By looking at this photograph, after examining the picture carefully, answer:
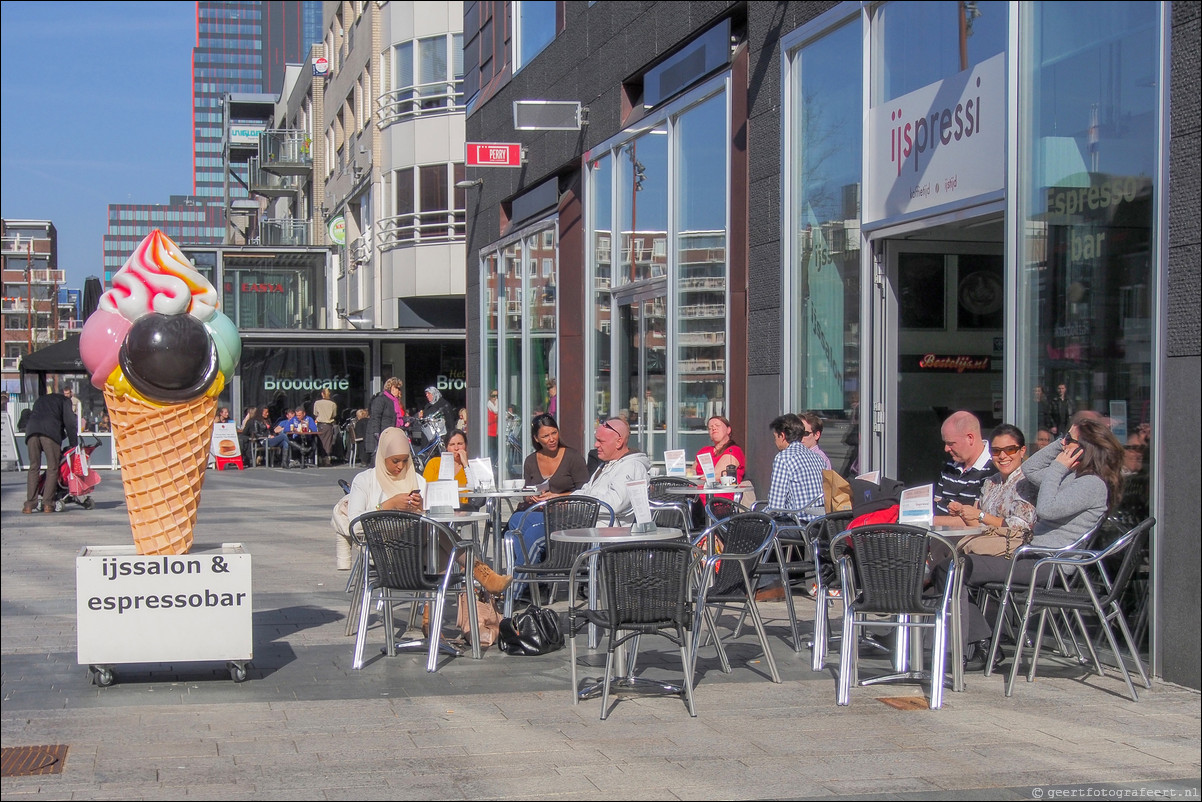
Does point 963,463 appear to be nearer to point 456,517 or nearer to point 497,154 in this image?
point 456,517

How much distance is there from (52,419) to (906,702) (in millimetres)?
14227

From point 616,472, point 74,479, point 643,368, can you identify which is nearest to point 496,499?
point 616,472

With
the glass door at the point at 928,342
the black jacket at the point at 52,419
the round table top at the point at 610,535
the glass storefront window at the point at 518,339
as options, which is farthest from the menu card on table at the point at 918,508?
the black jacket at the point at 52,419

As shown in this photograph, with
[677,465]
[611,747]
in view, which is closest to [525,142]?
[677,465]

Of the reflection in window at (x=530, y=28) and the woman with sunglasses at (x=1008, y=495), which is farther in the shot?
the reflection in window at (x=530, y=28)

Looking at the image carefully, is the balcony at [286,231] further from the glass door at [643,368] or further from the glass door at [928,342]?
the glass door at [928,342]

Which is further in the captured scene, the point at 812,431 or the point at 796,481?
the point at 812,431

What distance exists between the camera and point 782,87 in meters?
11.2

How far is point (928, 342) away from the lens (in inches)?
412

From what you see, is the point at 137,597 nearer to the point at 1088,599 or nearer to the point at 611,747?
the point at 611,747

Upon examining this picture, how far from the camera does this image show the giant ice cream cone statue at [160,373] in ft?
21.9

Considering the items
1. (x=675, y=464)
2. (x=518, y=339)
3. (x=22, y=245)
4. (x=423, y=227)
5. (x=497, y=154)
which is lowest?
(x=675, y=464)

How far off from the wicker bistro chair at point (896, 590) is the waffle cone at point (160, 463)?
11.6 ft

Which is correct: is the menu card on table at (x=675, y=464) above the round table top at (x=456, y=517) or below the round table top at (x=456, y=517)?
above
